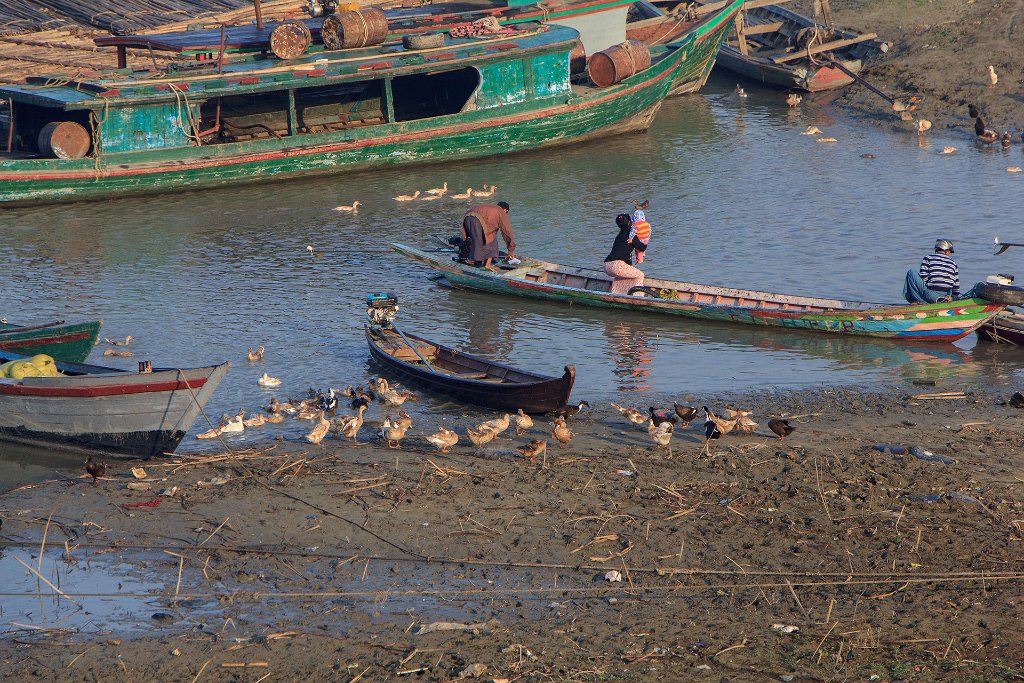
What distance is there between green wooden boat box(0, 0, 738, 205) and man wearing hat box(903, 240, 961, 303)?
445 inches

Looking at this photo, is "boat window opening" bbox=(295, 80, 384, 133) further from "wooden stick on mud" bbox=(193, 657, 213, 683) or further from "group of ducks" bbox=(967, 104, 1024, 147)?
"wooden stick on mud" bbox=(193, 657, 213, 683)

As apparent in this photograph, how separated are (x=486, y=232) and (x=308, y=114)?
1002 cm

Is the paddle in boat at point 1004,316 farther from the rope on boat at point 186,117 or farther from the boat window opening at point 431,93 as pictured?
the rope on boat at point 186,117

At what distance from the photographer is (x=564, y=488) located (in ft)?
34.6

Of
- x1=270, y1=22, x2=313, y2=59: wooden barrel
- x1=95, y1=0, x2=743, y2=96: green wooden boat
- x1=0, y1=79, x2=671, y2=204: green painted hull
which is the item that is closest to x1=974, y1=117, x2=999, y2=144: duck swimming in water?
x1=95, y1=0, x2=743, y2=96: green wooden boat

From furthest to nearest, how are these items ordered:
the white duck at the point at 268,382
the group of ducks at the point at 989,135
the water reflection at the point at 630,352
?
the group of ducks at the point at 989,135 → the water reflection at the point at 630,352 → the white duck at the point at 268,382

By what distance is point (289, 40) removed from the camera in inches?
946

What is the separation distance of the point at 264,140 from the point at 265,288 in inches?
241

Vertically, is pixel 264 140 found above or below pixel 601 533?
above

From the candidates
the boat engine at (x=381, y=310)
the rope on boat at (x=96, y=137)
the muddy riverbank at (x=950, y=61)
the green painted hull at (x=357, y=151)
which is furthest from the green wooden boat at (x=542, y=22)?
the boat engine at (x=381, y=310)

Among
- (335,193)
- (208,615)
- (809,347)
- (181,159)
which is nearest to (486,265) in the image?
(809,347)

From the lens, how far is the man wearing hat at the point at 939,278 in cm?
1544

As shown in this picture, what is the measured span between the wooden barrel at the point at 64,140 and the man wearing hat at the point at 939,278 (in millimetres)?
15146

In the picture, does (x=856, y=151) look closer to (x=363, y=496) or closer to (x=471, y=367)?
(x=471, y=367)
